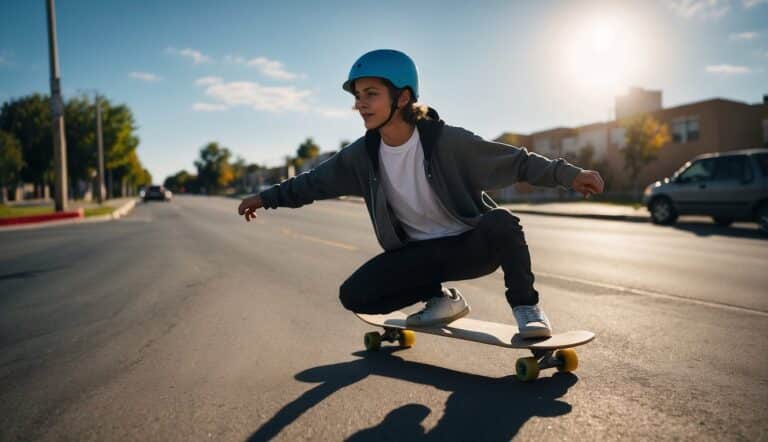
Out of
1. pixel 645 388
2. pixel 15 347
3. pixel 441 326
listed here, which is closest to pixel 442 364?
pixel 441 326

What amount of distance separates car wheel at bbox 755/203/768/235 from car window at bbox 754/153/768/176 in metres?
0.84

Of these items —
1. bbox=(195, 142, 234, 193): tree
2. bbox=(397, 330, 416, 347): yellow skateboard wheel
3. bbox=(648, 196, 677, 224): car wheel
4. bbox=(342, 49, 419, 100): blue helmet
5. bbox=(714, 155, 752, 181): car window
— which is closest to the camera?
bbox=(342, 49, 419, 100): blue helmet

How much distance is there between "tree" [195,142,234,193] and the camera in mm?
143000

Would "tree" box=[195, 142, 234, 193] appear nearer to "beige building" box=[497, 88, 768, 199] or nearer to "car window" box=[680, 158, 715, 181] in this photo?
"beige building" box=[497, 88, 768, 199]

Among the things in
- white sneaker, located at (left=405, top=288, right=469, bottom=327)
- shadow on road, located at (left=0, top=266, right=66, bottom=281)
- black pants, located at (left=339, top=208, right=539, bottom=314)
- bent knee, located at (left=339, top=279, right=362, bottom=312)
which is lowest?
shadow on road, located at (left=0, top=266, right=66, bottom=281)

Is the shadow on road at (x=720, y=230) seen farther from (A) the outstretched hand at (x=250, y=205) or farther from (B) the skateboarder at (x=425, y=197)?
(A) the outstretched hand at (x=250, y=205)

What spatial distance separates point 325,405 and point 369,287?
92 centimetres

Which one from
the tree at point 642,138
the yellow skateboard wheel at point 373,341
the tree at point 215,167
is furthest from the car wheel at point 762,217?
the tree at point 215,167

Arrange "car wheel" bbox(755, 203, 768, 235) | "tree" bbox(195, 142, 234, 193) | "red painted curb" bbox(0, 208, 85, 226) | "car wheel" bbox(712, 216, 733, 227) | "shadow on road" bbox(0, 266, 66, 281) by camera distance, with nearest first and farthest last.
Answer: "shadow on road" bbox(0, 266, 66, 281) → "car wheel" bbox(755, 203, 768, 235) → "car wheel" bbox(712, 216, 733, 227) → "red painted curb" bbox(0, 208, 85, 226) → "tree" bbox(195, 142, 234, 193)

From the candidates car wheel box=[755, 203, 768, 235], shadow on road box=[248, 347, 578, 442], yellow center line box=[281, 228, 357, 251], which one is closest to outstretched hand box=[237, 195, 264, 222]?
shadow on road box=[248, 347, 578, 442]

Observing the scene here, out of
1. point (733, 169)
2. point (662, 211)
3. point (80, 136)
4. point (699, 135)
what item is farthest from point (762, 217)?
point (80, 136)

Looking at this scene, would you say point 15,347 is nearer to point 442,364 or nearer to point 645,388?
point 442,364

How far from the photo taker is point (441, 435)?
224 centimetres

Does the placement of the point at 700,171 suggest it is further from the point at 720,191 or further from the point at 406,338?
the point at 406,338
